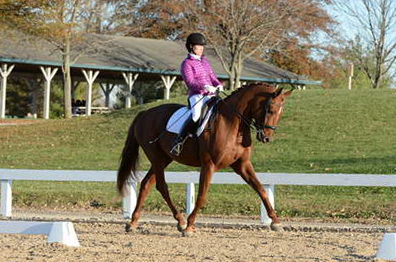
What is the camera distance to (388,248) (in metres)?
8.44

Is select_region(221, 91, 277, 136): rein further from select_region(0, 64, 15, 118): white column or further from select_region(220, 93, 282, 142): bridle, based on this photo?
select_region(0, 64, 15, 118): white column

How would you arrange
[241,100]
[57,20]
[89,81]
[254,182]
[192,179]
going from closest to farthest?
[241,100] < [254,182] < [192,179] < [57,20] < [89,81]

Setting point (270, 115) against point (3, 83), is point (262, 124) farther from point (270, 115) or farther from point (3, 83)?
point (3, 83)

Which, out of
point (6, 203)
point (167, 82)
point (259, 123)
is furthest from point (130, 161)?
point (167, 82)

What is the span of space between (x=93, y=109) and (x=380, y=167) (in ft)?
110

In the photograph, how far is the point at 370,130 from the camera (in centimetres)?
2758

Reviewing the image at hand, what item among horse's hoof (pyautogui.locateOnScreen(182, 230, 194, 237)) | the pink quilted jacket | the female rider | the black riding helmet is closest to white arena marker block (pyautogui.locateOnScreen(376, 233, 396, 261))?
horse's hoof (pyautogui.locateOnScreen(182, 230, 194, 237))

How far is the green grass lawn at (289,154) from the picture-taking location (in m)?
15.8

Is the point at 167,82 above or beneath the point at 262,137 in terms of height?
beneath

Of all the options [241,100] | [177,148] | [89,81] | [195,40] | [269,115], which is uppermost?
[195,40]

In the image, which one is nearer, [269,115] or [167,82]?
[269,115]

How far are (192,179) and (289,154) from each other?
1088 cm

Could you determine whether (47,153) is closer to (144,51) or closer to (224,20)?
(224,20)

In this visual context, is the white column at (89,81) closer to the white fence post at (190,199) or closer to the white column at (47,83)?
the white column at (47,83)
